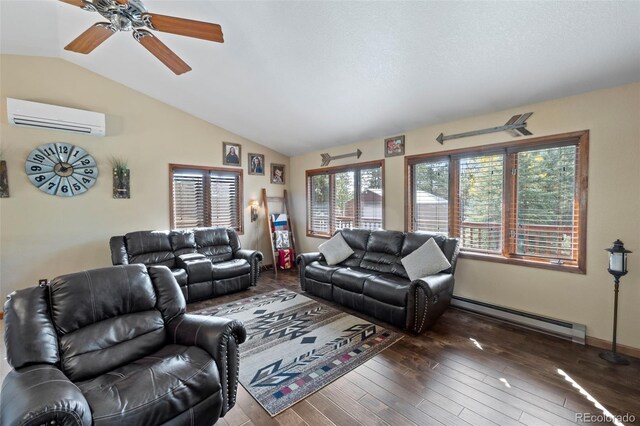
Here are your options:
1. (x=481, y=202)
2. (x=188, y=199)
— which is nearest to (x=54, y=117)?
(x=188, y=199)

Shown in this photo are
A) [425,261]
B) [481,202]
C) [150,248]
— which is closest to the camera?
[425,261]

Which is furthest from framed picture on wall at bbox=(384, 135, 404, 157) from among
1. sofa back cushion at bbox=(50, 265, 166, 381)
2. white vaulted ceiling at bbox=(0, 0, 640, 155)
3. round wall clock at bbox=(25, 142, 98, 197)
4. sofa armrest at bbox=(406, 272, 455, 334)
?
round wall clock at bbox=(25, 142, 98, 197)

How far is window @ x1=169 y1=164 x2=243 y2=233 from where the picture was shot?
16.6ft

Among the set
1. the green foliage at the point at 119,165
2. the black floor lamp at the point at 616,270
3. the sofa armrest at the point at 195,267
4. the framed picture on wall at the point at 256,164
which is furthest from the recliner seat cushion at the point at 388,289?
the green foliage at the point at 119,165

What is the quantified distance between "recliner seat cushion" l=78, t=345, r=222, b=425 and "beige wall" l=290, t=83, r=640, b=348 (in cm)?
340

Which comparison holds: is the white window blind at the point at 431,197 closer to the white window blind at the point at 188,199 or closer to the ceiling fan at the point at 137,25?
the ceiling fan at the point at 137,25

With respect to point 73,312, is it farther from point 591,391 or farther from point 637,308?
→ point 637,308

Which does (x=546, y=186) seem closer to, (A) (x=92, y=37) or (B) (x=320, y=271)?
(B) (x=320, y=271)

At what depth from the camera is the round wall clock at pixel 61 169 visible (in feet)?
12.5

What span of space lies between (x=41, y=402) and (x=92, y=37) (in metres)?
2.60

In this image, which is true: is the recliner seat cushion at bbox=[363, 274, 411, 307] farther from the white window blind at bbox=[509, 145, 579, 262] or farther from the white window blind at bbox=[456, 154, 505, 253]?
the white window blind at bbox=[509, 145, 579, 262]

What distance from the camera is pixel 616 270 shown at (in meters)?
2.57

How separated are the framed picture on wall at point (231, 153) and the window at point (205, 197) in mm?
154

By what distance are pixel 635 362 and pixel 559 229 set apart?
4.29 feet
